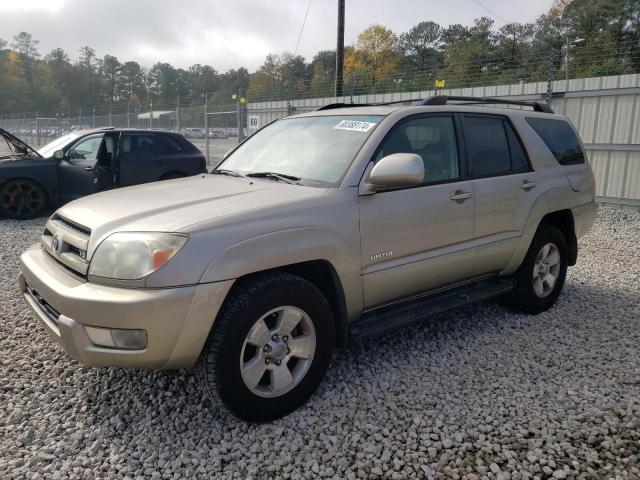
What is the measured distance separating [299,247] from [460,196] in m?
1.42

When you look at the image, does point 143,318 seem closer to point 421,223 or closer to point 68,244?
point 68,244

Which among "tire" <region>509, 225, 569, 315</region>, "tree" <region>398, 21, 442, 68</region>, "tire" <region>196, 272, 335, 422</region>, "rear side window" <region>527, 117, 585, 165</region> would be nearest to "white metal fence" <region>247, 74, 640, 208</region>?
"rear side window" <region>527, 117, 585, 165</region>

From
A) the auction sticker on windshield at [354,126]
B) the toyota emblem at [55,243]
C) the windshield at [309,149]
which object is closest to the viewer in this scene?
the toyota emblem at [55,243]

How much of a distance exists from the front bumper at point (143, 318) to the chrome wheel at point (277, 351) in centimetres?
29

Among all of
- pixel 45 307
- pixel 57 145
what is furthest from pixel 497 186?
pixel 57 145

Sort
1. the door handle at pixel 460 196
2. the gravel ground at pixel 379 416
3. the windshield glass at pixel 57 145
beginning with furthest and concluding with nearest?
1. the windshield glass at pixel 57 145
2. the door handle at pixel 460 196
3. the gravel ground at pixel 379 416

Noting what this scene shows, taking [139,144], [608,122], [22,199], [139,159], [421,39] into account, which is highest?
[421,39]

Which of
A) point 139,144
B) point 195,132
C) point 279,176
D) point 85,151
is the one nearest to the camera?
point 279,176

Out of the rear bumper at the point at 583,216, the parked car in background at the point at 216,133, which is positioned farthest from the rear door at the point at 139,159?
the parked car in background at the point at 216,133

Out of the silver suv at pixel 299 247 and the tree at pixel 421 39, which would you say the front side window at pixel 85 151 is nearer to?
the silver suv at pixel 299 247

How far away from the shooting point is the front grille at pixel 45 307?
2658 mm

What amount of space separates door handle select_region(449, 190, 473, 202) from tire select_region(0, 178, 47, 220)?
296 inches

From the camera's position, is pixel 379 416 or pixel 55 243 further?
pixel 55 243

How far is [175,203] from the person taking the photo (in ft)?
9.47
